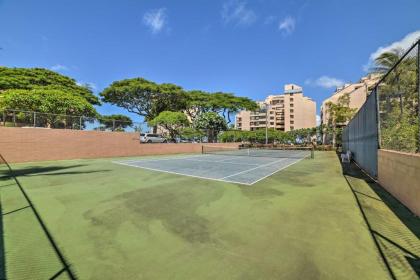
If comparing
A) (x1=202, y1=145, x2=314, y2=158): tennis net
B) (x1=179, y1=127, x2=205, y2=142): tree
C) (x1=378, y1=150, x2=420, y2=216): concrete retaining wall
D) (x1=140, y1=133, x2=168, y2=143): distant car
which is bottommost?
(x1=202, y1=145, x2=314, y2=158): tennis net

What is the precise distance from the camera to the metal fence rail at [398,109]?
195 inches

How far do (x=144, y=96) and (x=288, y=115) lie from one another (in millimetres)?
78227

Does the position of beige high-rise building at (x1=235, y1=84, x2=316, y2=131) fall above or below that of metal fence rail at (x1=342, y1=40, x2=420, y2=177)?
above

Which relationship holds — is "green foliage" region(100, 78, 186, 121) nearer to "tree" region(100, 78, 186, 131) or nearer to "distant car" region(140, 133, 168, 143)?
"tree" region(100, 78, 186, 131)

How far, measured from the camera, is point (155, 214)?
4785 mm

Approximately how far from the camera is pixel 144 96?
124 feet

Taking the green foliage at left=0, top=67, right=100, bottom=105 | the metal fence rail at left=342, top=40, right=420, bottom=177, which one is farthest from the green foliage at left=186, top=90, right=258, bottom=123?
the metal fence rail at left=342, top=40, right=420, bottom=177

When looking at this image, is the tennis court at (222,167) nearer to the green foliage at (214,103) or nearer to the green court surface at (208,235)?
the green court surface at (208,235)

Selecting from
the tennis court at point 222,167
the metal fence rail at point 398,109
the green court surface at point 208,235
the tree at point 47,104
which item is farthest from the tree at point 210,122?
the green court surface at point 208,235

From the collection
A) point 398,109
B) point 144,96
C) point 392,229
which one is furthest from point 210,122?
point 392,229

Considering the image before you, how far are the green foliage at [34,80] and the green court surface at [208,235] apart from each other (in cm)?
2915

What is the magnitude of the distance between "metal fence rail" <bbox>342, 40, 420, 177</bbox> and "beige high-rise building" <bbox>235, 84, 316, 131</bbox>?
8890 centimetres

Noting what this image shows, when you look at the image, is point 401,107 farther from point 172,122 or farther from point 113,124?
point 172,122

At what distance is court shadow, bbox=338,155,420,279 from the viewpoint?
2.89 metres
